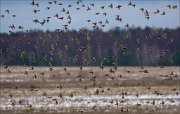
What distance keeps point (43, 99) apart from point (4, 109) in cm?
714

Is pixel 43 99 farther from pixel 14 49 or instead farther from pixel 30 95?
pixel 14 49

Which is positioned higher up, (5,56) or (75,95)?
(5,56)

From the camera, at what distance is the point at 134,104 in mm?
34219

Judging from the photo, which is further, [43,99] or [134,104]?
[43,99]

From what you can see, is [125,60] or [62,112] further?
[125,60]

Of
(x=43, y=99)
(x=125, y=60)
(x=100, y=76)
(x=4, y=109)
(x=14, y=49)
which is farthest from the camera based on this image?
(x=125, y=60)

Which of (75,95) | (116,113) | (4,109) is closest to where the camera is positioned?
(116,113)

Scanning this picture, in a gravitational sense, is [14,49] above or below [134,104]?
above

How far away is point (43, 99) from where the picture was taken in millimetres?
39000

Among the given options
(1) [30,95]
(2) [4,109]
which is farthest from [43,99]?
(2) [4,109]

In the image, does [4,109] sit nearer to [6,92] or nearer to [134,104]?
[134,104]

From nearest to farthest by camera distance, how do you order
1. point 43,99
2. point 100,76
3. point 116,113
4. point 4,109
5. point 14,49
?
point 14,49
point 116,113
point 4,109
point 43,99
point 100,76

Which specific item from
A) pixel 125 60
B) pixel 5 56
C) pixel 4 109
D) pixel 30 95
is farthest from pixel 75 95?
pixel 125 60

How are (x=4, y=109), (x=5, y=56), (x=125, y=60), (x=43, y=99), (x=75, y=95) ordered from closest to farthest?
(x=5, y=56)
(x=4, y=109)
(x=43, y=99)
(x=75, y=95)
(x=125, y=60)
